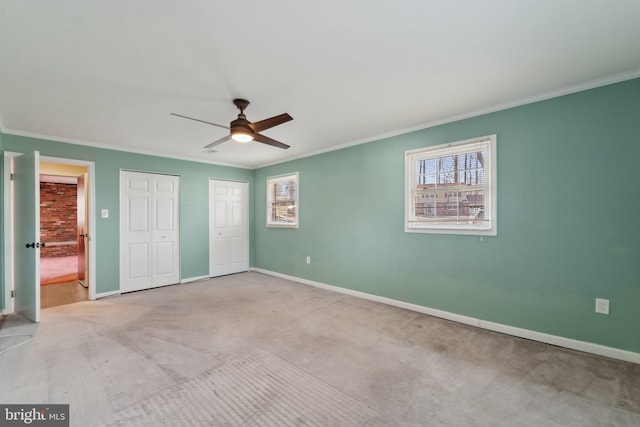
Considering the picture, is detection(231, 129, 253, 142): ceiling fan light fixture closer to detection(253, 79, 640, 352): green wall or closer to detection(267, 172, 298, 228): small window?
detection(253, 79, 640, 352): green wall

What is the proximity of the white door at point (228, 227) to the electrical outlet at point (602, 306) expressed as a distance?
575 centimetres

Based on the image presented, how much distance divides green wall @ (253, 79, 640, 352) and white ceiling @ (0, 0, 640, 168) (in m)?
0.29

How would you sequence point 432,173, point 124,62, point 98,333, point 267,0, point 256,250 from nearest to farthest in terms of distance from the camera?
point 267,0, point 124,62, point 98,333, point 432,173, point 256,250

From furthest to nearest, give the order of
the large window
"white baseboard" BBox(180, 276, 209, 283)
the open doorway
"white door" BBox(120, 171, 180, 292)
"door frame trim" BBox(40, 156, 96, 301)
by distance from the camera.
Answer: the open doorway, "white baseboard" BBox(180, 276, 209, 283), "white door" BBox(120, 171, 180, 292), "door frame trim" BBox(40, 156, 96, 301), the large window

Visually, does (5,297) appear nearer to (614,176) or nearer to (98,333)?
(98,333)

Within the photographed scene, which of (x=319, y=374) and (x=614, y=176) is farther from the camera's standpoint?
(x=614, y=176)

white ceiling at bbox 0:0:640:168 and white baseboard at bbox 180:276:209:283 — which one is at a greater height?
white ceiling at bbox 0:0:640:168

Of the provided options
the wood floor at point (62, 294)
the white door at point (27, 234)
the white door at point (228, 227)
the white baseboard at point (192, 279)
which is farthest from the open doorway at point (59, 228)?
the white door at point (228, 227)

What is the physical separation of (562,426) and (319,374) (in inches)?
62.8

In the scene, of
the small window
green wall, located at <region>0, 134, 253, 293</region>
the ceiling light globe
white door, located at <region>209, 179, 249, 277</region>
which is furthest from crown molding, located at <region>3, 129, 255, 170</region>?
the ceiling light globe

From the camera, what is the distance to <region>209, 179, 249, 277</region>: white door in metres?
5.66

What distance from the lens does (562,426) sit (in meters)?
1.62

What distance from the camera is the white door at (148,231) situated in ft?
14.9

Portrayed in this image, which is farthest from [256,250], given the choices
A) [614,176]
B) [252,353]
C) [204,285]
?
[614,176]
